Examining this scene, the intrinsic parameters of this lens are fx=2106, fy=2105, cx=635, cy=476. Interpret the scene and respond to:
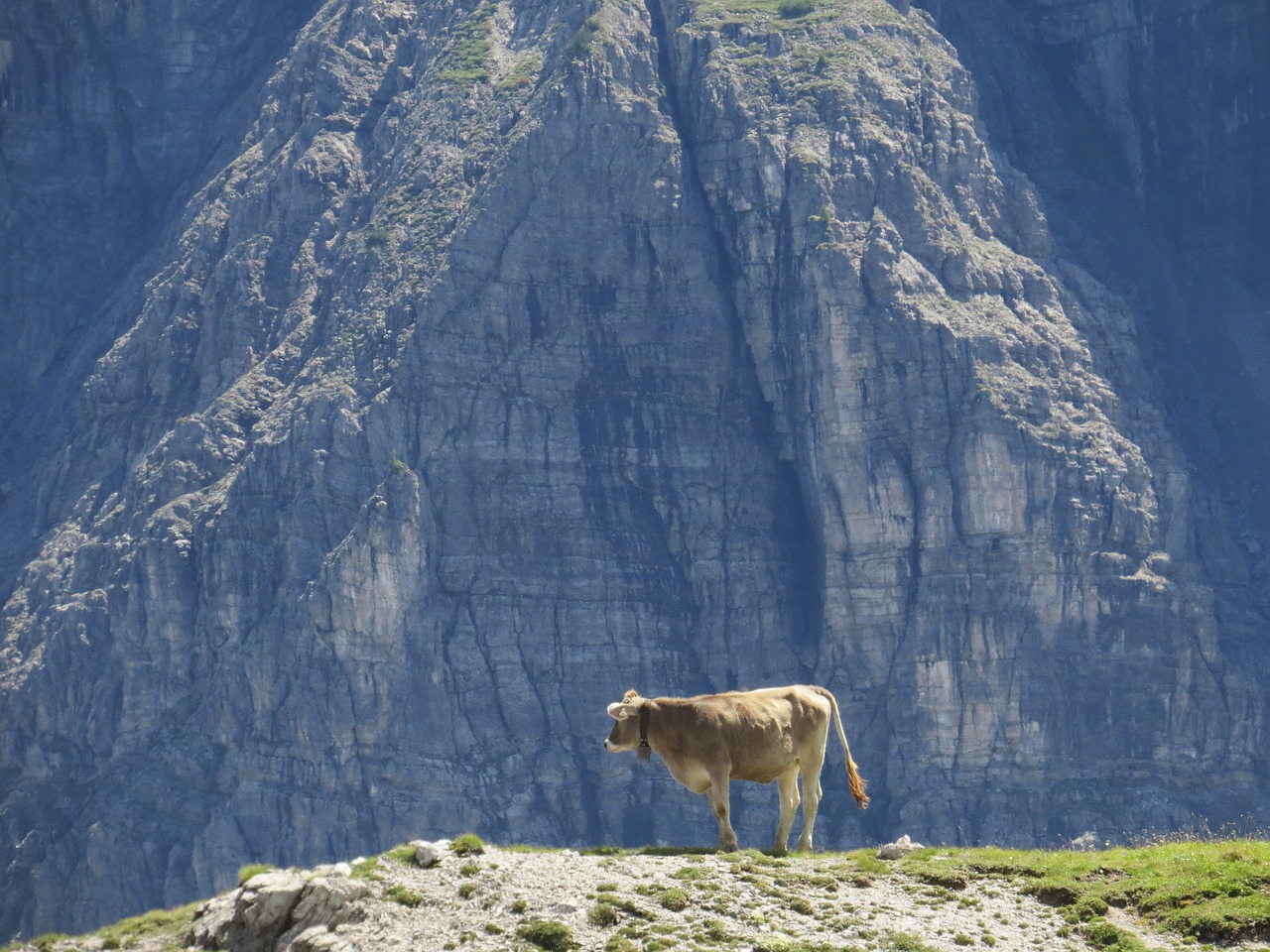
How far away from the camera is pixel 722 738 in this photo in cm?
4722

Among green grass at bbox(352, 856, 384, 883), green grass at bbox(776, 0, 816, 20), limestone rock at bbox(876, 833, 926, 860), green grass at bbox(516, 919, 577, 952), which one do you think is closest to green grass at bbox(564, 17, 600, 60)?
green grass at bbox(776, 0, 816, 20)

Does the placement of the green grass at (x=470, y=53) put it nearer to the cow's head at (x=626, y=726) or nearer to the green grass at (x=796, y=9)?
the green grass at (x=796, y=9)

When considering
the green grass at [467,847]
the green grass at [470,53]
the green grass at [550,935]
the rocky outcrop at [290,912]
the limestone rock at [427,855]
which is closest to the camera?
the green grass at [550,935]

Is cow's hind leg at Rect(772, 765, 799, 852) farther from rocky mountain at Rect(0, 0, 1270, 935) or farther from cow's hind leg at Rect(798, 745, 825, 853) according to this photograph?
rocky mountain at Rect(0, 0, 1270, 935)

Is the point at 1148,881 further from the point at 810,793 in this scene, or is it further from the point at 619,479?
the point at 619,479

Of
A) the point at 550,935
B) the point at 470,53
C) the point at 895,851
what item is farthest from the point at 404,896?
the point at 470,53

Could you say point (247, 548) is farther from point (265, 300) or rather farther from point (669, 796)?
point (669, 796)

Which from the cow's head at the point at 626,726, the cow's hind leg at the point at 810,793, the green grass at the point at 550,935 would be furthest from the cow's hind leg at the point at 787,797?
the green grass at the point at 550,935

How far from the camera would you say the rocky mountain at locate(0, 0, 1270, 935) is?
138875 mm

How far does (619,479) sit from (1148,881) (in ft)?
351

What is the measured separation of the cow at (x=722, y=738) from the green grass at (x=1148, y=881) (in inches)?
159

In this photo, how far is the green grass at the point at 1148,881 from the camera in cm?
3959

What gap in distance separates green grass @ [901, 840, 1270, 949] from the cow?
405 centimetres

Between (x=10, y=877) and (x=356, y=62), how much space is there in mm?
70637
